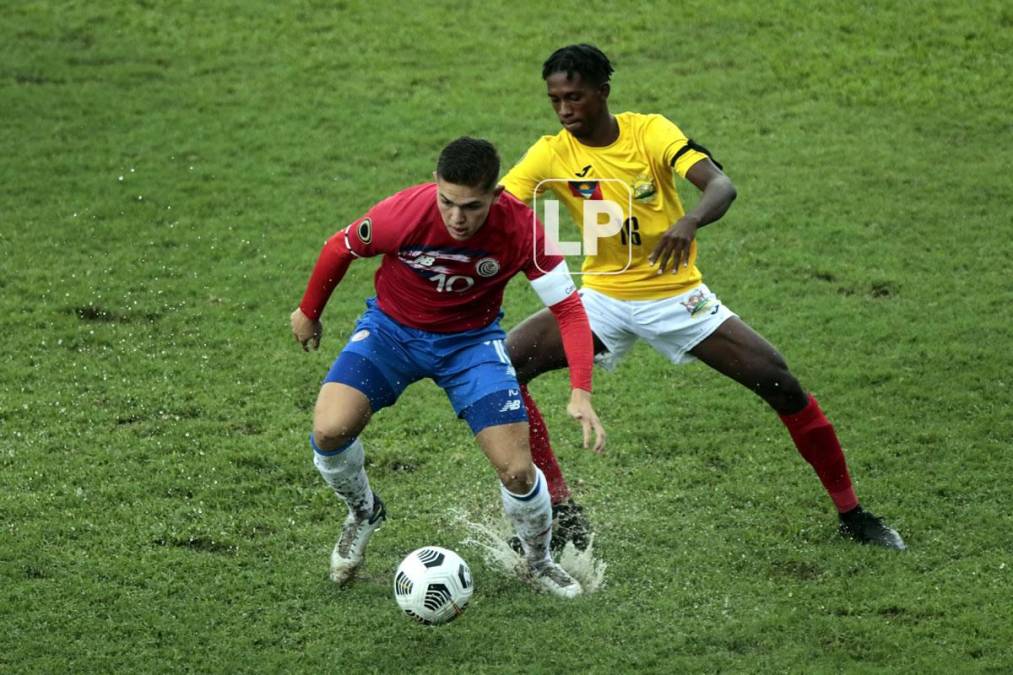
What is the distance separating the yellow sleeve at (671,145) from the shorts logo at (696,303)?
0.69 metres

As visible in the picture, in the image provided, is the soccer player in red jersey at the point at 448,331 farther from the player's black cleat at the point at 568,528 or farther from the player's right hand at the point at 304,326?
the player's black cleat at the point at 568,528

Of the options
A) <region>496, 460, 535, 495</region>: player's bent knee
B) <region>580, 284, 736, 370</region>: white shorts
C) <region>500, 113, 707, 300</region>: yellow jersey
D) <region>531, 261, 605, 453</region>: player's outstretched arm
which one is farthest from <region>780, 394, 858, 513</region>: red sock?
<region>496, 460, 535, 495</region>: player's bent knee

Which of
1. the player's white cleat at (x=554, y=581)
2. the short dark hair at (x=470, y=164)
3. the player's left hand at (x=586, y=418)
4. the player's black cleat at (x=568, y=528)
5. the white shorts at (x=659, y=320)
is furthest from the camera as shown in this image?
the player's black cleat at (x=568, y=528)

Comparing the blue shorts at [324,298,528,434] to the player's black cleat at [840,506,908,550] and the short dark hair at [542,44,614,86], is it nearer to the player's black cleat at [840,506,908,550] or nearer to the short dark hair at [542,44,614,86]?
the short dark hair at [542,44,614,86]

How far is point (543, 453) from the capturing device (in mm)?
8531

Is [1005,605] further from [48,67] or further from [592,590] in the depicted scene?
[48,67]

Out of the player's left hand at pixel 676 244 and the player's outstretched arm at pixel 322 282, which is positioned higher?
the player's left hand at pixel 676 244

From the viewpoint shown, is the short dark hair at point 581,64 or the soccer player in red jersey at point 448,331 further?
the short dark hair at point 581,64

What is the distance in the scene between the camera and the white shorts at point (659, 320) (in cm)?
833

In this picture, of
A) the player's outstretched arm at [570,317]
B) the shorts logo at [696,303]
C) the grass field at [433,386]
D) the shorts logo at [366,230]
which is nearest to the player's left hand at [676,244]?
the player's outstretched arm at [570,317]

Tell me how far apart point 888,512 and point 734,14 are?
31.9ft

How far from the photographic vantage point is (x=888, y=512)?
8703 millimetres

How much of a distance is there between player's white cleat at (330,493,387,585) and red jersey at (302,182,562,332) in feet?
3.53

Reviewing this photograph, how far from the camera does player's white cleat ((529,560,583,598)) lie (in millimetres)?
7754
